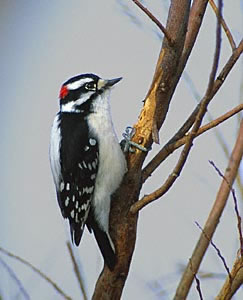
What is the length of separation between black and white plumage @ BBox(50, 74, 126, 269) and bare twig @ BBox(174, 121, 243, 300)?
0.75 metres

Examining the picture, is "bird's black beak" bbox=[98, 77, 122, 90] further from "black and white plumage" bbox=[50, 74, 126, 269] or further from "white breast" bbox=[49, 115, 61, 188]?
"white breast" bbox=[49, 115, 61, 188]

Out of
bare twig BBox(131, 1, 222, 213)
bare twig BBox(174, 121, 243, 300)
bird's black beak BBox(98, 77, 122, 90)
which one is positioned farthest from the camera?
bird's black beak BBox(98, 77, 122, 90)

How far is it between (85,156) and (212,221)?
0.96 meters

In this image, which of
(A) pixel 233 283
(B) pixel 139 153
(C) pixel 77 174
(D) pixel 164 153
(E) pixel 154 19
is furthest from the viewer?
(C) pixel 77 174

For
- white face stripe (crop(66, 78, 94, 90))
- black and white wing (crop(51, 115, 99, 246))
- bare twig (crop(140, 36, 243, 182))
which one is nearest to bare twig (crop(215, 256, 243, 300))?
bare twig (crop(140, 36, 243, 182))

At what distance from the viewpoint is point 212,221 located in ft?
4.96

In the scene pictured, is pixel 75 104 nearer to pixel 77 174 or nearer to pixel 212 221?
pixel 77 174

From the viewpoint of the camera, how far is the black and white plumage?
7.68 feet

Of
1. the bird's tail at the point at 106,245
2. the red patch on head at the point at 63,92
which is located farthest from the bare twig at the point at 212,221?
the red patch on head at the point at 63,92

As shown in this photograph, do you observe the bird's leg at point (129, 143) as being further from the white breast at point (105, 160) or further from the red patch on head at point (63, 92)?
the red patch on head at point (63, 92)

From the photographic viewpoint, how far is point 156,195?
5.42 ft

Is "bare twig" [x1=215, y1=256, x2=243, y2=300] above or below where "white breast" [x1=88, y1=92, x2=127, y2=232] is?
below

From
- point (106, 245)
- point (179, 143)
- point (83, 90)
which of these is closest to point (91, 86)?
point (83, 90)

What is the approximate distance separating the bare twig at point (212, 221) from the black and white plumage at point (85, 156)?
75 cm
